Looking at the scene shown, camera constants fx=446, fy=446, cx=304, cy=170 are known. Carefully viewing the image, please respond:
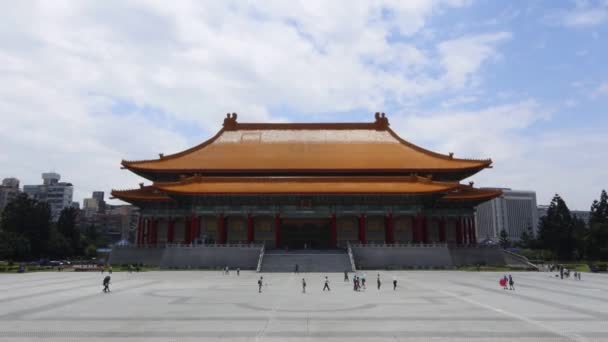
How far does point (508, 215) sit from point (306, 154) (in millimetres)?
141457

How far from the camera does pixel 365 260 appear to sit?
4178cm

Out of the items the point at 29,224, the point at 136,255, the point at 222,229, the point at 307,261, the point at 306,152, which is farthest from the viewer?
the point at 29,224

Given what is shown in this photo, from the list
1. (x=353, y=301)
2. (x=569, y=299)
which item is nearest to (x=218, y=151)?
(x=353, y=301)

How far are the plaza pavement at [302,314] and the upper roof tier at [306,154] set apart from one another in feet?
91.5

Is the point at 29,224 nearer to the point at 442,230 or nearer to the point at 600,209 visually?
the point at 442,230

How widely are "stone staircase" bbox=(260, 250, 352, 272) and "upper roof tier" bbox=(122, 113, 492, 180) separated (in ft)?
42.8

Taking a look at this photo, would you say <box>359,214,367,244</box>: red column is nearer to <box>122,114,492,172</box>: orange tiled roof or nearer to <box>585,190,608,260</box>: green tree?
<box>122,114,492,172</box>: orange tiled roof

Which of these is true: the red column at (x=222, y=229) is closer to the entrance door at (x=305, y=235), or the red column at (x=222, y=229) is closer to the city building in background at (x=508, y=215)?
the entrance door at (x=305, y=235)

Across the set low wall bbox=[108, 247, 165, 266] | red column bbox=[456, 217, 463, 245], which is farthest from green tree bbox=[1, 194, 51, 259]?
red column bbox=[456, 217, 463, 245]

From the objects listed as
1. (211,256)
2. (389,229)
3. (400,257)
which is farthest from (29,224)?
(400,257)

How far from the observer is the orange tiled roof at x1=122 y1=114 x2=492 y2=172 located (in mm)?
52281

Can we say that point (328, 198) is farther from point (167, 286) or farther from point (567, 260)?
point (567, 260)

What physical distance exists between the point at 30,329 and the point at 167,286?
523 inches

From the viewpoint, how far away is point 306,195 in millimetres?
46375
